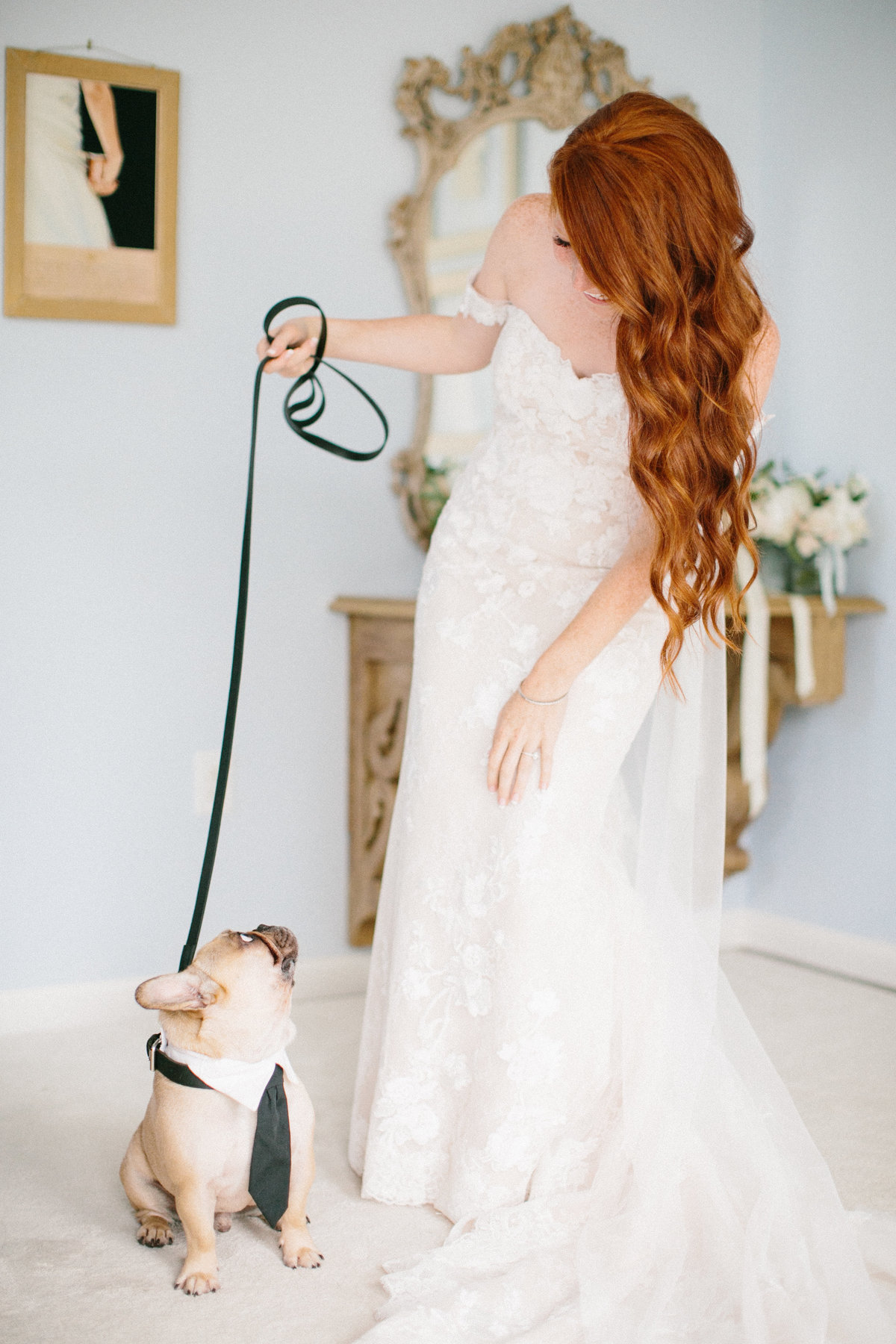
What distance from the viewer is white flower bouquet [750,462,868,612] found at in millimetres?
2768

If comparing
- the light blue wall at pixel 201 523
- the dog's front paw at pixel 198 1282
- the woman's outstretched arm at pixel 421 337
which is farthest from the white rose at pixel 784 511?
the dog's front paw at pixel 198 1282

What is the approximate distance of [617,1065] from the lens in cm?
166

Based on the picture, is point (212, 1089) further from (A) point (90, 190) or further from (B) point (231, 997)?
(A) point (90, 190)

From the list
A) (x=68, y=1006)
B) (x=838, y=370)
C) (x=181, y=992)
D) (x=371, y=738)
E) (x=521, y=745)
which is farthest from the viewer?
(x=838, y=370)

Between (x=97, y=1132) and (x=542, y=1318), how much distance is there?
91 centimetres

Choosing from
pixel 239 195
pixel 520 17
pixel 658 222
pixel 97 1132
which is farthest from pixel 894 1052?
pixel 520 17

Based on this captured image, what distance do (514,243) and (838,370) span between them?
1565 mm

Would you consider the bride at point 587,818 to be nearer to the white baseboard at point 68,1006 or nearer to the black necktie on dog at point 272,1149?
the black necktie on dog at point 272,1149

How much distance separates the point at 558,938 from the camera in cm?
165

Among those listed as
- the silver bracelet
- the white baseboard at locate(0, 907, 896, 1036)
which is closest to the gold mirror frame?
the white baseboard at locate(0, 907, 896, 1036)

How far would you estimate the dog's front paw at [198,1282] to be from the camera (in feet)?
4.81

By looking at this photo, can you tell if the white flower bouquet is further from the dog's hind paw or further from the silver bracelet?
the dog's hind paw

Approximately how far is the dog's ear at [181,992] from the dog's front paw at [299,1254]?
14.2 inches

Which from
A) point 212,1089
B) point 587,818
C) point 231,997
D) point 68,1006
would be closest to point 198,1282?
point 212,1089
